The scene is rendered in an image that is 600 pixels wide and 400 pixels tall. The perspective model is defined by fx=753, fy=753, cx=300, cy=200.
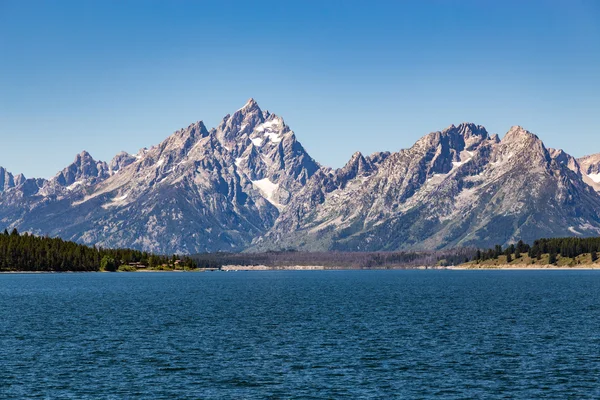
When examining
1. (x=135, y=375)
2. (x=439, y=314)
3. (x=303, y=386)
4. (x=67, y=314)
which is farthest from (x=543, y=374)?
(x=67, y=314)

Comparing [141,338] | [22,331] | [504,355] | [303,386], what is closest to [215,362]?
[303,386]

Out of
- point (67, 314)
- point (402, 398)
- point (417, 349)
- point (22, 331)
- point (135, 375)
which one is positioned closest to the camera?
point (402, 398)

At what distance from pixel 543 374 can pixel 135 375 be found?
42.6 m

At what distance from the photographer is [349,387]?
239ft

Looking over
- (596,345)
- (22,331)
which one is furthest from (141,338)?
(596,345)

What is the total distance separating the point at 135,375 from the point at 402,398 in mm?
28377

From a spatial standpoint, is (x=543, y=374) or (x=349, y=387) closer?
(x=349, y=387)

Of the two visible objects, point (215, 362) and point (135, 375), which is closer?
point (135, 375)

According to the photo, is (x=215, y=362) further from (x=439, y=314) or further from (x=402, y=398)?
(x=439, y=314)

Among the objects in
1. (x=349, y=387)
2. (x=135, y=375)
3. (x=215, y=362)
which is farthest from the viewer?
(x=215, y=362)

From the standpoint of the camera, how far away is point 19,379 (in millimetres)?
75500

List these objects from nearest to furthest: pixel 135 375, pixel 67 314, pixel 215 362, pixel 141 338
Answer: pixel 135 375 → pixel 215 362 → pixel 141 338 → pixel 67 314

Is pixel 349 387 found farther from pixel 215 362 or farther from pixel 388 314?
pixel 388 314

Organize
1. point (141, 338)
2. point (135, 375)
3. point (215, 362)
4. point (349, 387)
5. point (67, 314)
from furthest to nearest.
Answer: point (67, 314) < point (141, 338) < point (215, 362) < point (135, 375) < point (349, 387)
